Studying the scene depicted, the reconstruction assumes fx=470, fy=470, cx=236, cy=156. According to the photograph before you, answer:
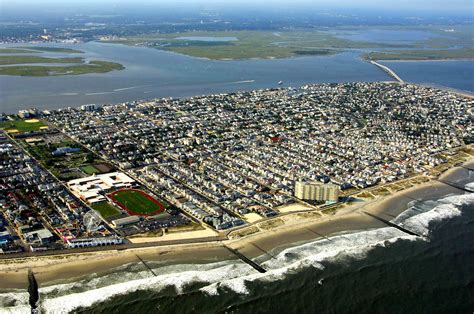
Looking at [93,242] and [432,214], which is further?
[432,214]

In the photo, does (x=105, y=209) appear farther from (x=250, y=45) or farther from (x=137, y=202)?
(x=250, y=45)

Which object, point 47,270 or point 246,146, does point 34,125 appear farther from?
point 47,270

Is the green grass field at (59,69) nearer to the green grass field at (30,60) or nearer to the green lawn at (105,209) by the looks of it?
the green grass field at (30,60)

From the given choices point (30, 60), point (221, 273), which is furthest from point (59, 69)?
point (221, 273)

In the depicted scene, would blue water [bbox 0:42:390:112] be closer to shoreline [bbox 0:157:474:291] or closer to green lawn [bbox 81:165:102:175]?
green lawn [bbox 81:165:102:175]

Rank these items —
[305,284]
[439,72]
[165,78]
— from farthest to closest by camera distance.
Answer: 1. [439,72]
2. [165,78]
3. [305,284]

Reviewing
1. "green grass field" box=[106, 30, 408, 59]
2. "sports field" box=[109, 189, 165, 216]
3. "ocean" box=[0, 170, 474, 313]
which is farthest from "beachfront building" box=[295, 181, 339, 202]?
"green grass field" box=[106, 30, 408, 59]

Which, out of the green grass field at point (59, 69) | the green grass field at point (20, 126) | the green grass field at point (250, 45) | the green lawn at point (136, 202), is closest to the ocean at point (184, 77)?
the green grass field at point (59, 69)

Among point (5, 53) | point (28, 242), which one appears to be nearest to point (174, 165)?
point (28, 242)
